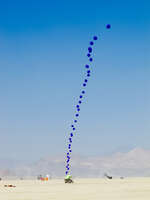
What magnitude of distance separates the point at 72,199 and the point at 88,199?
4.15 feet

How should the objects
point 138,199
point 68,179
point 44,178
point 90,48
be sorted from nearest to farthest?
point 138,199 < point 90,48 < point 68,179 < point 44,178

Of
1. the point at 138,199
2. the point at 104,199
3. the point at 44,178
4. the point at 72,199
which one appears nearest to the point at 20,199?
the point at 72,199

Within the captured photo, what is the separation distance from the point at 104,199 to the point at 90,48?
14.6 metres

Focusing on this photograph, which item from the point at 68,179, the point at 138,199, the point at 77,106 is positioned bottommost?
the point at 138,199

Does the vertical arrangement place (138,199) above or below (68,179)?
below

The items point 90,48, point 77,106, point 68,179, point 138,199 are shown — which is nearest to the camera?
point 138,199

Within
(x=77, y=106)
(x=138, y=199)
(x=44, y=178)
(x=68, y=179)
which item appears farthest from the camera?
(x=44, y=178)

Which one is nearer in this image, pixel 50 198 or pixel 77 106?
pixel 50 198

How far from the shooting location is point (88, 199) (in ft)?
113

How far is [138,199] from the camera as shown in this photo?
34188 millimetres

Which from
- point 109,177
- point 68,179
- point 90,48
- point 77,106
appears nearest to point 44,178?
point 109,177

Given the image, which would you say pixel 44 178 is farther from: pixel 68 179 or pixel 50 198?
pixel 50 198

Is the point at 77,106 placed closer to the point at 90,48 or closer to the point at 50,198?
the point at 90,48

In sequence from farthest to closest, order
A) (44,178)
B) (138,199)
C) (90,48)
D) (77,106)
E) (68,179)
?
(44,178) < (68,179) < (77,106) < (90,48) < (138,199)
